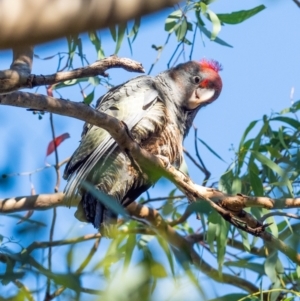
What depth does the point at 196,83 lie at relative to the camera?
2.78 m

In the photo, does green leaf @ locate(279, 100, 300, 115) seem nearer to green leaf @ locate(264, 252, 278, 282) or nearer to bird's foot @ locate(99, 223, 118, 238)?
green leaf @ locate(264, 252, 278, 282)

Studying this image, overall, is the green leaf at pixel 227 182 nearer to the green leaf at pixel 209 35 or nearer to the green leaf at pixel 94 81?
the green leaf at pixel 209 35

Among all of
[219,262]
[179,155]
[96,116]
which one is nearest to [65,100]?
[96,116]

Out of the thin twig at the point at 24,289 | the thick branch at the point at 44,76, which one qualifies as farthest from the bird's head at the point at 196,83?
the thin twig at the point at 24,289

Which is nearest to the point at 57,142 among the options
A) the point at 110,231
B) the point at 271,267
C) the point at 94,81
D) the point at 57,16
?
the point at 94,81

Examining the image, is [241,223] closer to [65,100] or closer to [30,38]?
[65,100]

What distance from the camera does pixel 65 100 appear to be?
1497 mm

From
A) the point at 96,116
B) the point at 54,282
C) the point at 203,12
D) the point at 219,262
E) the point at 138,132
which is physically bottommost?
the point at 54,282

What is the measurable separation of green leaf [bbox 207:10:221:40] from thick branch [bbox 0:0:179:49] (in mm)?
1910

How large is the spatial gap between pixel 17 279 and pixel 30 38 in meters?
0.34

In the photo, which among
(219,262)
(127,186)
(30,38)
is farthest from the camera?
(127,186)

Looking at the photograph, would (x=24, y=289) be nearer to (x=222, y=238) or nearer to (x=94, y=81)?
(x=222, y=238)

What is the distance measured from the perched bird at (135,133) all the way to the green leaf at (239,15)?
1.21 ft

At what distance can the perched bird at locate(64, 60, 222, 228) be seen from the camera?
219 centimetres
